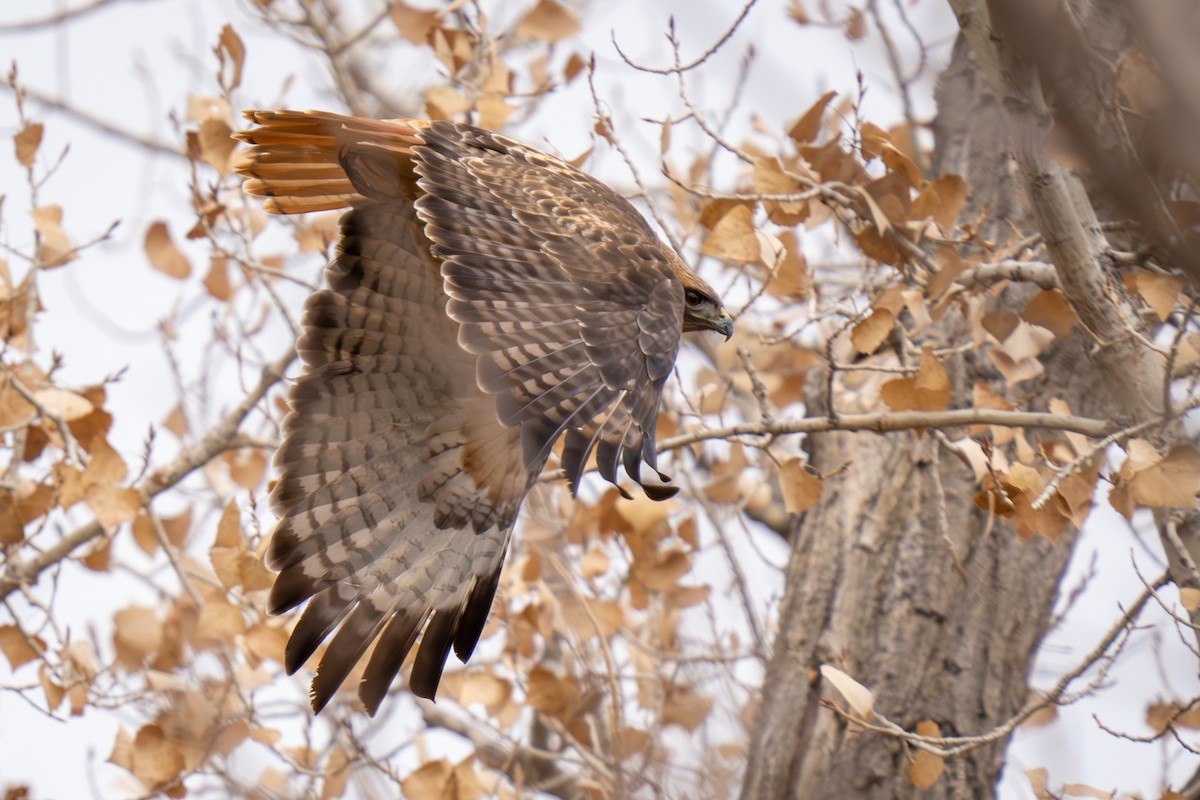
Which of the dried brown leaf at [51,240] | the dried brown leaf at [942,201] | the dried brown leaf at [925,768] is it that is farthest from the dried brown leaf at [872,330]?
the dried brown leaf at [51,240]

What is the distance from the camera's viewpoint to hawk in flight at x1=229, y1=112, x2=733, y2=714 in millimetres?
2725

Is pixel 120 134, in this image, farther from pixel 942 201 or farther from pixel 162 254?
pixel 942 201

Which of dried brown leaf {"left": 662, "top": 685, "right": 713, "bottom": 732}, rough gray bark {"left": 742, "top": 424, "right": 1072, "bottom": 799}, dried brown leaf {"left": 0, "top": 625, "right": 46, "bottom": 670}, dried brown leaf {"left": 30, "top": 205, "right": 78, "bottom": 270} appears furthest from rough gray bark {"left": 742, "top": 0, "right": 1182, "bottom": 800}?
dried brown leaf {"left": 30, "top": 205, "right": 78, "bottom": 270}

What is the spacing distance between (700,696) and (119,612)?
1959mm

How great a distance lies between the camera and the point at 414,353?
3057 millimetres

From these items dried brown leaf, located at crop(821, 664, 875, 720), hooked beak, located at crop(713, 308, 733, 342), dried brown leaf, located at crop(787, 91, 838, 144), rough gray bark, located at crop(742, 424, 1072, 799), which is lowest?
dried brown leaf, located at crop(821, 664, 875, 720)

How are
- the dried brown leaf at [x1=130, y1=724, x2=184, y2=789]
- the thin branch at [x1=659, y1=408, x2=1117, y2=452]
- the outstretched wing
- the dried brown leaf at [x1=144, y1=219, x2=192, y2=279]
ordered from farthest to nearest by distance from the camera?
1. the dried brown leaf at [x1=144, y1=219, x2=192, y2=279]
2. the dried brown leaf at [x1=130, y1=724, x2=184, y2=789]
3. the thin branch at [x1=659, y1=408, x2=1117, y2=452]
4. the outstretched wing

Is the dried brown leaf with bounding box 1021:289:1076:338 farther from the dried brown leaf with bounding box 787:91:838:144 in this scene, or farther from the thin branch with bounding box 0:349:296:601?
the thin branch with bounding box 0:349:296:601

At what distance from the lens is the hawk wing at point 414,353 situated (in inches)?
107

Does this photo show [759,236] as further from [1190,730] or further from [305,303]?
[1190,730]

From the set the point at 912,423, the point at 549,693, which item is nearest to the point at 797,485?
the point at 912,423

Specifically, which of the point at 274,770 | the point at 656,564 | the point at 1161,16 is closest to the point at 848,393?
the point at 656,564

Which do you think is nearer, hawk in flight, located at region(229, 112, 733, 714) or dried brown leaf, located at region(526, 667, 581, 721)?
hawk in flight, located at region(229, 112, 733, 714)

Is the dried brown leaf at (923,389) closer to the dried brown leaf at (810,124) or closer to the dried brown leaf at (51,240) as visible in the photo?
the dried brown leaf at (810,124)
